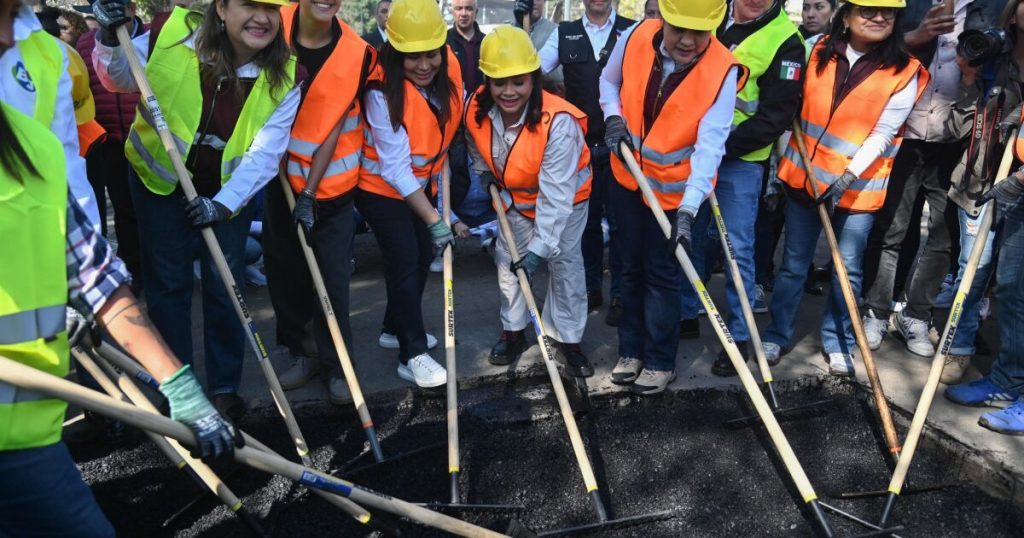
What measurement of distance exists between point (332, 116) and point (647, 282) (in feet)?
5.78

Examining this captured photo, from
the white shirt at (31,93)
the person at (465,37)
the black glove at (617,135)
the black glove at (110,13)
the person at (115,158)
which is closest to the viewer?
the white shirt at (31,93)

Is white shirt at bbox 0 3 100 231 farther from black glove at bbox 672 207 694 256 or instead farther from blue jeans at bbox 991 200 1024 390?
blue jeans at bbox 991 200 1024 390

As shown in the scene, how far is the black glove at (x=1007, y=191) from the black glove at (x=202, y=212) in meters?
Result: 3.46

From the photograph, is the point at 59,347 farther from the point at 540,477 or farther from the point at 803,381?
the point at 803,381

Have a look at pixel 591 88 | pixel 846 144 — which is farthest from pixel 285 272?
pixel 846 144

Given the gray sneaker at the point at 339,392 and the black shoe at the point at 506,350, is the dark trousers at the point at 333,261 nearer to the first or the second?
the gray sneaker at the point at 339,392

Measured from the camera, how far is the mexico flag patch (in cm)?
411

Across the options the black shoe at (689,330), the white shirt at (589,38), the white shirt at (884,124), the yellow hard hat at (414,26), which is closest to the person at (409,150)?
the yellow hard hat at (414,26)

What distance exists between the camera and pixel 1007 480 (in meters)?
3.48

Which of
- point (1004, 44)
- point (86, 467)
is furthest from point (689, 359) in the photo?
point (86, 467)

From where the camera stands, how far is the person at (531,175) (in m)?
3.84

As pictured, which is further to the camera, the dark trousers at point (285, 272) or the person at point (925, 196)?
the person at point (925, 196)

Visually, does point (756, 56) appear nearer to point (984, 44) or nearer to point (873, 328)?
point (984, 44)

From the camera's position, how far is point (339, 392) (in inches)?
159
